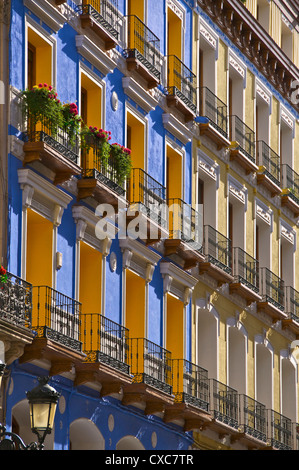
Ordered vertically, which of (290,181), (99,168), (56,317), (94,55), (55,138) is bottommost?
(56,317)

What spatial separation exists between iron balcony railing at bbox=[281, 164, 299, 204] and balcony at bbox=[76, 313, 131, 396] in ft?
45.7

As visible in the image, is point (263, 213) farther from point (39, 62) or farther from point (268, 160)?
point (39, 62)

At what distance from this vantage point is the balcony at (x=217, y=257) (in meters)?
35.8

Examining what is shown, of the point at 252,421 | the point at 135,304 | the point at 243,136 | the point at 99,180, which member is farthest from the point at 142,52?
the point at 252,421

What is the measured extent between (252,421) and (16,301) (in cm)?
1386

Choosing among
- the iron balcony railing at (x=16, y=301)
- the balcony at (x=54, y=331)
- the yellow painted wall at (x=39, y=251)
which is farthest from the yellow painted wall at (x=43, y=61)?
the iron balcony railing at (x=16, y=301)

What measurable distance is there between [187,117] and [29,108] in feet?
29.9

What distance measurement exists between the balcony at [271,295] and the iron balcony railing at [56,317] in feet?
39.9

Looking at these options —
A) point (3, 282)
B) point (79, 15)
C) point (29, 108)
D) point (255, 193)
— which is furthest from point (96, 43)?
point (255, 193)

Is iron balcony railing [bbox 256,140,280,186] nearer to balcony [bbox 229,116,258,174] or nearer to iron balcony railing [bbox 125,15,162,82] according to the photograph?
→ balcony [bbox 229,116,258,174]

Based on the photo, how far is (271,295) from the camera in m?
40.6

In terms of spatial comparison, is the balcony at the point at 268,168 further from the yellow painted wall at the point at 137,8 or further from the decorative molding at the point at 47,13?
the decorative molding at the point at 47,13

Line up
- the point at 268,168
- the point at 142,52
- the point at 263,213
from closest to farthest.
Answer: the point at 142,52 → the point at 263,213 → the point at 268,168

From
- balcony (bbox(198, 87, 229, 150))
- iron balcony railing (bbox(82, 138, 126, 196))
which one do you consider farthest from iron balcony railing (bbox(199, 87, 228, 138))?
iron balcony railing (bbox(82, 138, 126, 196))
